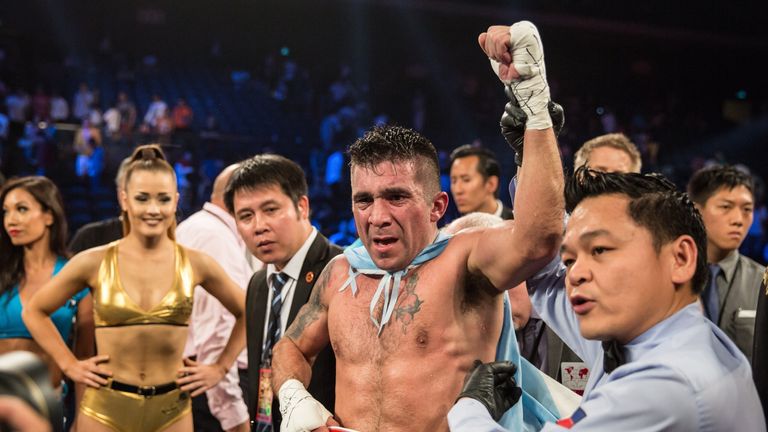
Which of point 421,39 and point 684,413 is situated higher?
point 421,39

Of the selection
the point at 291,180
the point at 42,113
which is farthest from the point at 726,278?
the point at 42,113

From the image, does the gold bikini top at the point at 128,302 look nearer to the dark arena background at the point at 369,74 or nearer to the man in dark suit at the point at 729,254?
the man in dark suit at the point at 729,254

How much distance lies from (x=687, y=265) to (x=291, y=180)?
1.65 m

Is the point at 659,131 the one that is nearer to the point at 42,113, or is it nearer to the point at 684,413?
the point at 42,113

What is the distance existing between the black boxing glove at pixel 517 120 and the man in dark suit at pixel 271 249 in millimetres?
1110

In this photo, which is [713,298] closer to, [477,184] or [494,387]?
[477,184]

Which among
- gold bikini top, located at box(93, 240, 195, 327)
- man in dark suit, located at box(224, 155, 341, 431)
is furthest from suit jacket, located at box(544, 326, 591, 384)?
gold bikini top, located at box(93, 240, 195, 327)

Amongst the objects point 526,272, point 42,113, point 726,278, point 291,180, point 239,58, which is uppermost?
point 239,58

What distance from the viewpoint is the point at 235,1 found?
49.3 ft

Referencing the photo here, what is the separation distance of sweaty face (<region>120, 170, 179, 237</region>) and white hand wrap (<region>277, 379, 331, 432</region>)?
4.56 ft

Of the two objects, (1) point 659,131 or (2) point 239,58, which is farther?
(2) point 239,58

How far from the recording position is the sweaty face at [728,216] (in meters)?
3.48

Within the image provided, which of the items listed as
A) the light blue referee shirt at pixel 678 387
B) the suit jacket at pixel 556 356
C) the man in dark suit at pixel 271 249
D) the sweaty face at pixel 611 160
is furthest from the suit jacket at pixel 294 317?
the sweaty face at pixel 611 160

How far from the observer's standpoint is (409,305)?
6.36ft
